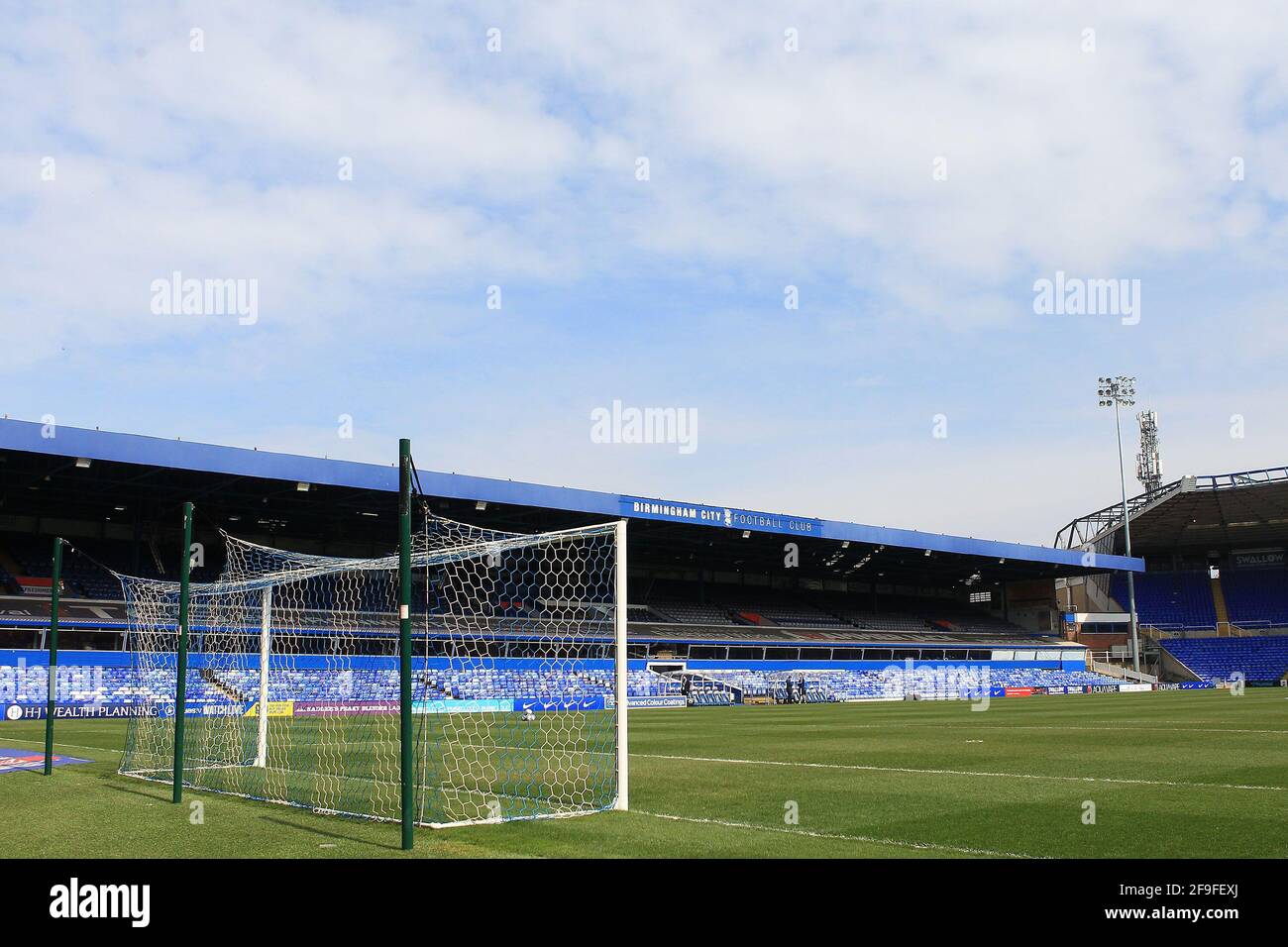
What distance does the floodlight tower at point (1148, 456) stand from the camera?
8850 centimetres

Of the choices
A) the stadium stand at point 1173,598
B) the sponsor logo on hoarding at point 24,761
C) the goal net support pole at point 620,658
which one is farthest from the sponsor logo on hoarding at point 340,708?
the stadium stand at point 1173,598

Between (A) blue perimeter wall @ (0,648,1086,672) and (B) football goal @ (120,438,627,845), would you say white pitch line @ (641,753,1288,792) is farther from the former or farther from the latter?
(A) blue perimeter wall @ (0,648,1086,672)

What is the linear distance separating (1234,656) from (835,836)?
7070 cm

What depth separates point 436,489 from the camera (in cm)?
4244

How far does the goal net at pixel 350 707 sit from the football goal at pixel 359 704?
0.05 meters

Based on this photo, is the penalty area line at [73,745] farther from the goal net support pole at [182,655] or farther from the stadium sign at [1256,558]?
the stadium sign at [1256,558]

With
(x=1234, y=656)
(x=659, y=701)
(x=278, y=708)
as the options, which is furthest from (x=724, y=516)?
(x=1234, y=656)

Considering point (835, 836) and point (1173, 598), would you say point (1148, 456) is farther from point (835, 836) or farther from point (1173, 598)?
point (835, 836)

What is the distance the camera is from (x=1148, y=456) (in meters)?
89.1

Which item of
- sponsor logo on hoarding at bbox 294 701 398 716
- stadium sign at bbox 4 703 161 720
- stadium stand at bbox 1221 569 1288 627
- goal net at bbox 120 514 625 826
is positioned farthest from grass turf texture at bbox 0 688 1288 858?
stadium stand at bbox 1221 569 1288 627

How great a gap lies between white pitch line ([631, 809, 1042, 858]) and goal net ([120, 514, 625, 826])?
859 millimetres

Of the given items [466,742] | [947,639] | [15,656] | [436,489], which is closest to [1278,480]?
[947,639]

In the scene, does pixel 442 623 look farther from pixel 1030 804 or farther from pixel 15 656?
pixel 1030 804
